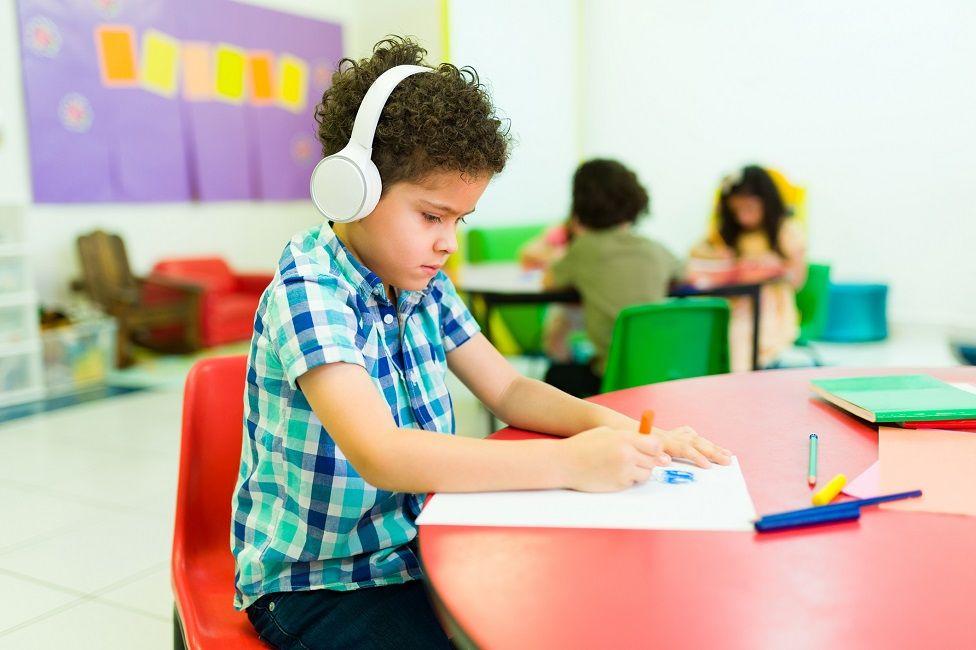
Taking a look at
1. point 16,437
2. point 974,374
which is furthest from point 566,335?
point 16,437

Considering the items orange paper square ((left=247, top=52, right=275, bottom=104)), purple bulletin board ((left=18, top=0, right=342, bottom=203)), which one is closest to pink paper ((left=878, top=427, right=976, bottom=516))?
purple bulletin board ((left=18, top=0, right=342, bottom=203))

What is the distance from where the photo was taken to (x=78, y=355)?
4547 millimetres

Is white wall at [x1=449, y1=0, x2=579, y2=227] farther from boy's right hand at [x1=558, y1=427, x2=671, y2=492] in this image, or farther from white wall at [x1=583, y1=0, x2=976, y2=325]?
boy's right hand at [x1=558, y1=427, x2=671, y2=492]

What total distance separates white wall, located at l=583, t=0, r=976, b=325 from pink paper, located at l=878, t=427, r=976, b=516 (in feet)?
15.0

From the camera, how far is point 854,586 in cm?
62

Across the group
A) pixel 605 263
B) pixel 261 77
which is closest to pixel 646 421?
pixel 605 263

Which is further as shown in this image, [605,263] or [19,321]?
[19,321]

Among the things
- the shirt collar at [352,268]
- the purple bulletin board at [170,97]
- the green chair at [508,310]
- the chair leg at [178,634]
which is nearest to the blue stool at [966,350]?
the shirt collar at [352,268]

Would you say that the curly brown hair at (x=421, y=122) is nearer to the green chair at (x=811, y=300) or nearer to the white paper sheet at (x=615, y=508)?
the white paper sheet at (x=615, y=508)

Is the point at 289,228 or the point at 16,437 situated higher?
the point at 289,228

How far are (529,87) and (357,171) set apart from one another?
14.1 feet

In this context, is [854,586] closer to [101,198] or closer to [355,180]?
[355,180]

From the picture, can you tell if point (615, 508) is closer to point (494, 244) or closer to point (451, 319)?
point (451, 319)

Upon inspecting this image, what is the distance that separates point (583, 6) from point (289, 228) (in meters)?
2.74
